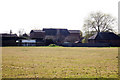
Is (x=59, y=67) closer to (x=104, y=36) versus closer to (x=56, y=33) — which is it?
(x=104, y=36)

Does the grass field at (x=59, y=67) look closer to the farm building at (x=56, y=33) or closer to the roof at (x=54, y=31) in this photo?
the farm building at (x=56, y=33)

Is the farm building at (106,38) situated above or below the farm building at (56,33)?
below

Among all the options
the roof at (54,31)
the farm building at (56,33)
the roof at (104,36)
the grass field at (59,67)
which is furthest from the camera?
the roof at (54,31)

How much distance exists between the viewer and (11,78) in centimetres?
754

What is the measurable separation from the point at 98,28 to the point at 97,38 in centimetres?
606

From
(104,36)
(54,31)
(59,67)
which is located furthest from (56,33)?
(59,67)

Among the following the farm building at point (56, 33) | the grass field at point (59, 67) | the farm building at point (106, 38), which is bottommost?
the grass field at point (59, 67)

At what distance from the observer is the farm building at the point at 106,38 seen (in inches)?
2603

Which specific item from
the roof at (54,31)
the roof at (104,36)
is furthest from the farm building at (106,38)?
the roof at (54,31)

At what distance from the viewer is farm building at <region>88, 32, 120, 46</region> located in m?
66.1

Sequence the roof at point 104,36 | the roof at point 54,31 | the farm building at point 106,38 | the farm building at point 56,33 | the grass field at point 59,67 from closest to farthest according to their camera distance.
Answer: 1. the grass field at point 59,67
2. the roof at point 104,36
3. the farm building at point 106,38
4. the farm building at point 56,33
5. the roof at point 54,31

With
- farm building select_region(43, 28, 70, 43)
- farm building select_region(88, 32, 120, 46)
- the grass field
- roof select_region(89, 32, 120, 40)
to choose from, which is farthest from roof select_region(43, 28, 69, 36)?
the grass field

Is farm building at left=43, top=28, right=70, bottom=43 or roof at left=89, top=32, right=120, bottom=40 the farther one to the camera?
farm building at left=43, top=28, right=70, bottom=43

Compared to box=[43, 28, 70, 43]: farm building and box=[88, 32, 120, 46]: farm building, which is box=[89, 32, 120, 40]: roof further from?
box=[43, 28, 70, 43]: farm building
